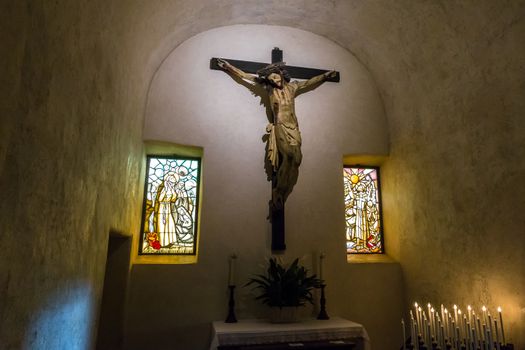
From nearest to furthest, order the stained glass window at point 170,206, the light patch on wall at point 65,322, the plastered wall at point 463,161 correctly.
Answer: the light patch on wall at point 65,322 < the plastered wall at point 463,161 < the stained glass window at point 170,206

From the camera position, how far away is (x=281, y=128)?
3.93 meters

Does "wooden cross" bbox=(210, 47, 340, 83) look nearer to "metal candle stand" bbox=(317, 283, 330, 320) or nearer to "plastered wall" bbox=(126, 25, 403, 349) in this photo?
"plastered wall" bbox=(126, 25, 403, 349)

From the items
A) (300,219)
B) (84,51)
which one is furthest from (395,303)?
(84,51)

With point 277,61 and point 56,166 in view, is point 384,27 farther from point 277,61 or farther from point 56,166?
point 56,166

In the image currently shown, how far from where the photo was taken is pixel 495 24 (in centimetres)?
291

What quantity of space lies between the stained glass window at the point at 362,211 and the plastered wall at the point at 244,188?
1.00 ft

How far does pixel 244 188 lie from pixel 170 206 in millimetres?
842

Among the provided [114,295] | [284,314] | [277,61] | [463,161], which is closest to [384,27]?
[277,61]

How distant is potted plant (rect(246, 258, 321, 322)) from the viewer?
11.4 ft

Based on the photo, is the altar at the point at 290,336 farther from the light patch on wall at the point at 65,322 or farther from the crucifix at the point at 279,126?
the light patch on wall at the point at 65,322

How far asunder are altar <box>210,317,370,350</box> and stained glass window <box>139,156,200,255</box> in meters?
1.06

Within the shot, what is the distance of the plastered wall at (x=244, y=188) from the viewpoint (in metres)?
3.67

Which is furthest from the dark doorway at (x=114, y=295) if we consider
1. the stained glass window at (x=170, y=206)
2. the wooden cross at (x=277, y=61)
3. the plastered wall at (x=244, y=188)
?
the wooden cross at (x=277, y=61)

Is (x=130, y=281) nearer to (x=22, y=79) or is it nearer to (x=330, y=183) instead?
(x=330, y=183)
